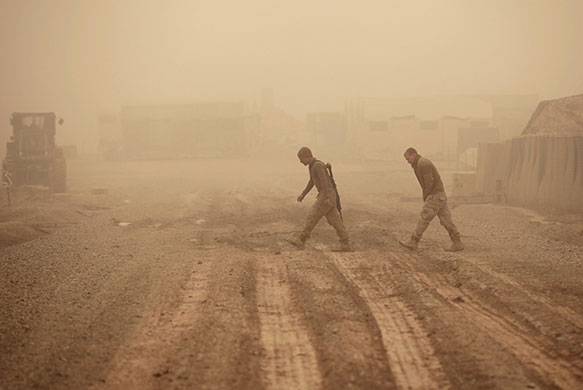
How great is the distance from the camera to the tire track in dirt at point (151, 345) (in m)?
4.81

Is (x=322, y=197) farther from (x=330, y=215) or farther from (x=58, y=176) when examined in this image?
(x=58, y=176)

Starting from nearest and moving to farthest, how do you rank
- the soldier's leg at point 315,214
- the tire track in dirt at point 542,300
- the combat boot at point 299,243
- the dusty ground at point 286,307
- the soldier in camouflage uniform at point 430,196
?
the dusty ground at point 286,307 < the tire track in dirt at point 542,300 < the soldier in camouflage uniform at point 430,196 < the soldier's leg at point 315,214 < the combat boot at point 299,243

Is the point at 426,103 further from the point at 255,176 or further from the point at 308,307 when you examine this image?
the point at 308,307

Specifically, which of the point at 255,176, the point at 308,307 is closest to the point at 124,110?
the point at 255,176

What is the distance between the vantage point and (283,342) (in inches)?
222

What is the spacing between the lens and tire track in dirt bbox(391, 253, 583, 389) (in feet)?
15.8

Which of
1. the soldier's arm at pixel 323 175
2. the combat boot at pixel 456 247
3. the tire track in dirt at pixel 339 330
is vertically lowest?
the tire track in dirt at pixel 339 330

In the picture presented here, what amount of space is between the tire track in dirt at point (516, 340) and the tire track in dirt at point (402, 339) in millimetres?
618

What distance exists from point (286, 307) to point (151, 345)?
1.73m

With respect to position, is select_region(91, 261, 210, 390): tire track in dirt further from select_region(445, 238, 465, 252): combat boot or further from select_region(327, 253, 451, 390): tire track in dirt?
select_region(445, 238, 465, 252): combat boot

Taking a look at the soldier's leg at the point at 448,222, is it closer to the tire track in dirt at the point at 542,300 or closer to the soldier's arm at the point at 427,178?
the soldier's arm at the point at 427,178

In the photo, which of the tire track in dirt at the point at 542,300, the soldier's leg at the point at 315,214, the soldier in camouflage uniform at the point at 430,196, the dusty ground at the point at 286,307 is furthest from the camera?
the soldier's leg at the point at 315,214

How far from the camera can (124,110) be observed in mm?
41844

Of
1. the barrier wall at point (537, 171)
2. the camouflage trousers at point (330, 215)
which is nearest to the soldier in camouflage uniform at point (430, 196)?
the camouflage trousers at point (330, 215)
